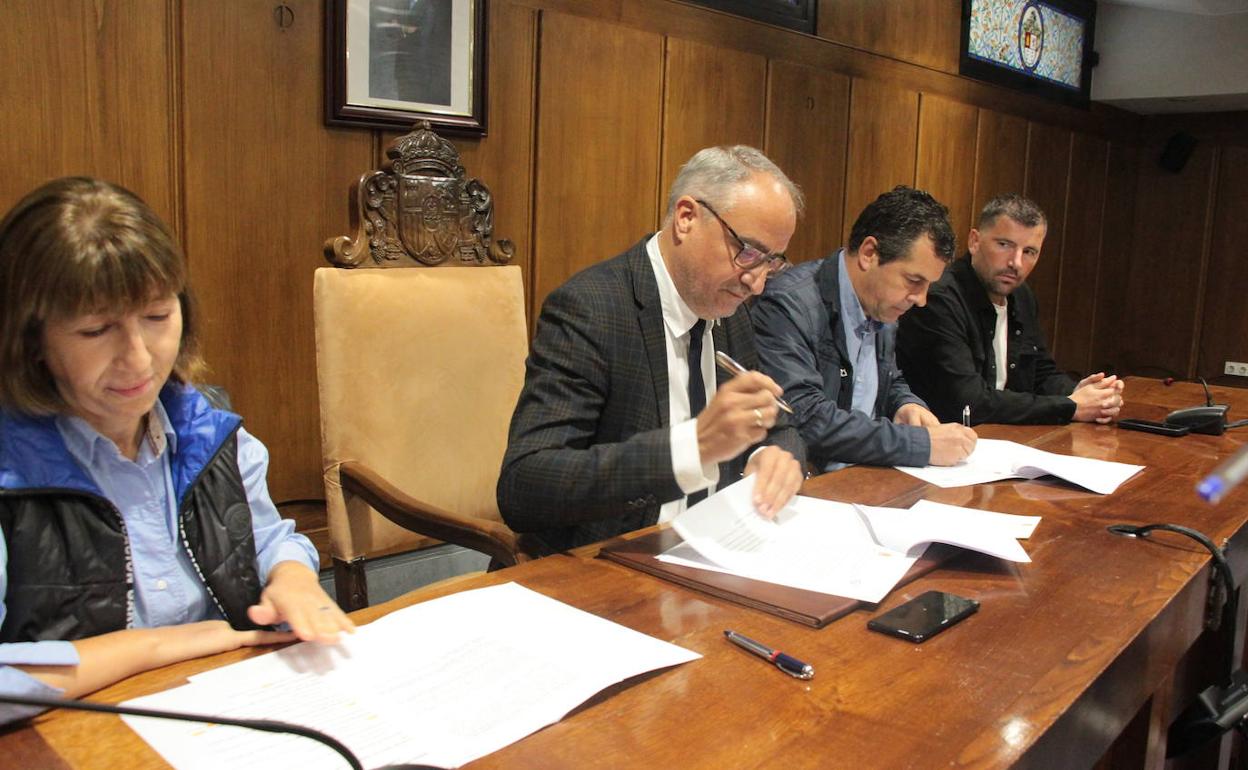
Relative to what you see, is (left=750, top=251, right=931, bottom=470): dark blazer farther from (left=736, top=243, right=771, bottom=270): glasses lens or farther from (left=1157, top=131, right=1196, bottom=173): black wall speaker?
(left=1157, top=131, right=1196, bottom=173): black wall speaker

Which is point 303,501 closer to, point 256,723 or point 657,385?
point 657,385

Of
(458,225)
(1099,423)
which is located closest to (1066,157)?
(1099,423)

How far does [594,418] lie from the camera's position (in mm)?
1723

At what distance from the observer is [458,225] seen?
7.45ft

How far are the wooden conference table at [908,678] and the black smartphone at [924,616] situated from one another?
0.05 feet

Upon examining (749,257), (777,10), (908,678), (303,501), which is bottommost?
(303,501)

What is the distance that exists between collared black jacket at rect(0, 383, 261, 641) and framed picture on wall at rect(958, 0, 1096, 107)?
4738 millimetres

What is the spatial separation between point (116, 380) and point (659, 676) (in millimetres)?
687

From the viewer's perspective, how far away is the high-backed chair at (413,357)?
6.64 ft

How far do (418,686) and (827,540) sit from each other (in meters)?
0.72

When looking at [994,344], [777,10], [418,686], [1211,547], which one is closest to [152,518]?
[418,686]

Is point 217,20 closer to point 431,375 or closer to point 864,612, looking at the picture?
point 431,375

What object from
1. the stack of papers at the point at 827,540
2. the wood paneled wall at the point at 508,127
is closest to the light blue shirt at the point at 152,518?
the stack of papers at the point at 827,540

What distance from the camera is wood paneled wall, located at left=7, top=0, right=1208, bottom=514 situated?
2.25 meters
